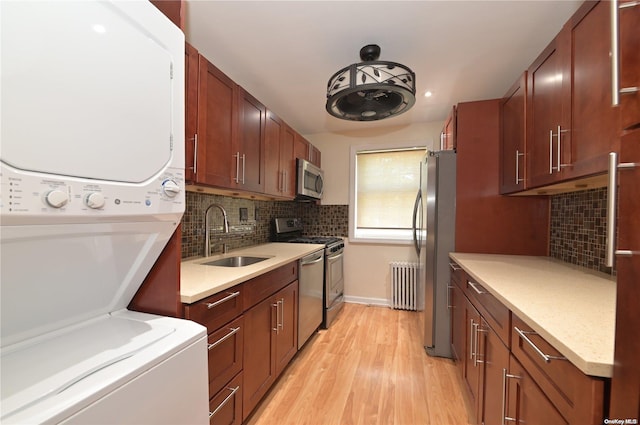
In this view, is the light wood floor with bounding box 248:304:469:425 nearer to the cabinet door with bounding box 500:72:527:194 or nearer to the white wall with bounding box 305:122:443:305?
the white wall with bounding box 305:122:443:305

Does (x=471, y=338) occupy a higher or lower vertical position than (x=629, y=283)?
lower

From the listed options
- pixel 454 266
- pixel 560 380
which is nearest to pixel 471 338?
pixel 454 266

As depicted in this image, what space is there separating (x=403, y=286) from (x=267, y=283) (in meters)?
2.24

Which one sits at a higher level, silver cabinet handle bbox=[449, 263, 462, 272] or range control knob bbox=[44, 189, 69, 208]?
range control knob bbox=[44, 189, 69, 208]

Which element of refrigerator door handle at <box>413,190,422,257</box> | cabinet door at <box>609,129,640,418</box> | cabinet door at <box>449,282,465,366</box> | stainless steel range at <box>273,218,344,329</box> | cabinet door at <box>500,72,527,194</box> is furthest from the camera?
stainless steel range at <box>273,218,344,329</box>

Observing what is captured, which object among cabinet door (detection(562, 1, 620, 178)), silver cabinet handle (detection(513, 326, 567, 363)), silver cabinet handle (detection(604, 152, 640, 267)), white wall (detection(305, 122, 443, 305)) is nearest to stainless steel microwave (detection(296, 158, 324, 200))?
white wall (detection(305, 122, 443, 305))

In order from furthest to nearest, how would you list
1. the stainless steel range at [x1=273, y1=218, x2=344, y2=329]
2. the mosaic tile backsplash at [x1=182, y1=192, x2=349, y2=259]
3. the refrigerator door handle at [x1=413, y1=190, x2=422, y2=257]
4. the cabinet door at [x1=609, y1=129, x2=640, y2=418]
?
the stainless steel range at [x1=273, y1=218, x2=344, y2=329], the refrigerator door handle at [x1=413, y1=190, x2=422, y2=257], the mosaic tile backsplash at [x1=182, y1=192, x2=349, y2=259], the cabinet door at [x1=609, y1=129, x2=640, y2=418]

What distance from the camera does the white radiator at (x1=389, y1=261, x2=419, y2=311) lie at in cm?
334

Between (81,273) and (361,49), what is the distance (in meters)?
1.93

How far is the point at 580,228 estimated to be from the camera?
1.71 m

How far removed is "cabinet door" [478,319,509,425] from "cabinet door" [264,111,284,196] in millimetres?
1801

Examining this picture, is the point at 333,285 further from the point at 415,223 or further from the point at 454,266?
the point at 454,266

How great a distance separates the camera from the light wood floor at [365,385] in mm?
1630

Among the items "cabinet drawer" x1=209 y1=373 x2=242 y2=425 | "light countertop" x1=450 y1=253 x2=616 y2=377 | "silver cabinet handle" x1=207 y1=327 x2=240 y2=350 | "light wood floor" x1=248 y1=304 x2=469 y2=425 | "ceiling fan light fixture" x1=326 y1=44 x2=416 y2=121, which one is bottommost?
"light wood floor" x1=248 y1=304 x2=469 y2=425
